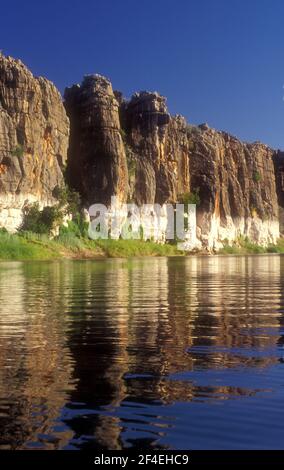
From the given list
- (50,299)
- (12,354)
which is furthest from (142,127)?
(12,354)

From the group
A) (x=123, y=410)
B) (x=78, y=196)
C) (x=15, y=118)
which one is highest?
(x=15, y=118)

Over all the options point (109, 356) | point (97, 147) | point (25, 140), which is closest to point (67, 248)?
point (25, 140)

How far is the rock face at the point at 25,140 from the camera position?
7438 cm

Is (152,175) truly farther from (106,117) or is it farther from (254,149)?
(254,149)

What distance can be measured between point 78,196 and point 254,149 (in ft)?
256

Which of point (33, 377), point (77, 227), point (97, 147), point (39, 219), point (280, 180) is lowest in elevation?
point (33, 377)

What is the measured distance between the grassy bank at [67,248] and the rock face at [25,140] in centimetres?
467

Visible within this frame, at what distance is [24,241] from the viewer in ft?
226

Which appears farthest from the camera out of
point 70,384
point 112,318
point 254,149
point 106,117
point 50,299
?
point 254,149

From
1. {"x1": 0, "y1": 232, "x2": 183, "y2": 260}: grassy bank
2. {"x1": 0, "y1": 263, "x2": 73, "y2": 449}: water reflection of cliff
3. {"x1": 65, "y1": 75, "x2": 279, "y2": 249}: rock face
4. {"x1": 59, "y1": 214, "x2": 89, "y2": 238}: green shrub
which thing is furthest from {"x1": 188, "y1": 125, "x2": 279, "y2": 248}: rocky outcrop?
{"x1": 0, "y1": 263, "x2": 73, "y2": 449}: water reflection of cliff

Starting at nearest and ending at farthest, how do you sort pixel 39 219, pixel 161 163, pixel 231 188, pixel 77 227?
pixel 39 219 → pixel 77 227 → pixel 161 163 → pixel 231 188

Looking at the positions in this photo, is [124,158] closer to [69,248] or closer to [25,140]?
[25,140]

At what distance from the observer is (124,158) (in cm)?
9794
